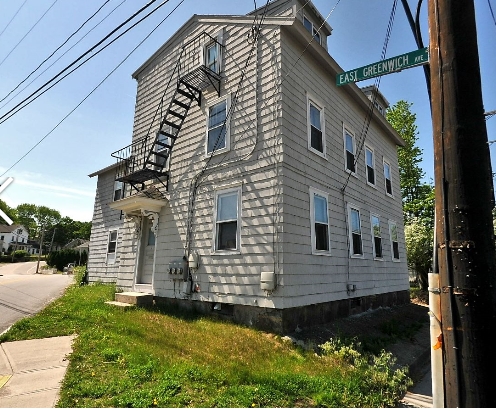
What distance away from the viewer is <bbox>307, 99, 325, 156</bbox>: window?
9.23 meters

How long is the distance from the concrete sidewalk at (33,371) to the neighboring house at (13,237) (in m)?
→ 93.5

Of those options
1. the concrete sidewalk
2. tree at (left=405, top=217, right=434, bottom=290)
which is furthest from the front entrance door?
tree at (left=405, top=217, right=434, bottom=290)

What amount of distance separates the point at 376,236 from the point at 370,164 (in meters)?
3.03

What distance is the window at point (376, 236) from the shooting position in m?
12.1

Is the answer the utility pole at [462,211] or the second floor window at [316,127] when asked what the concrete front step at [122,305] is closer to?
the second floor window at [316,127]

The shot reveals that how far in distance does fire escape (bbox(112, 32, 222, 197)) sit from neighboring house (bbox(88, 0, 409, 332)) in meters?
0.05

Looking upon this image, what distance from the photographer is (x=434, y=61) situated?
8.36 ft

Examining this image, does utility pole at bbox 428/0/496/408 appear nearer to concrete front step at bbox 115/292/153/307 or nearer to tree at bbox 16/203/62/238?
concrete front step at bbox 115/292/153/307

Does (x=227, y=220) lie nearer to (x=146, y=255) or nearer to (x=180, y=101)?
(x=146, y=255)

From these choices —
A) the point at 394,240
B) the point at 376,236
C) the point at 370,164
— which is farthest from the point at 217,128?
the point at 394,240

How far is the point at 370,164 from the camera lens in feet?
43.2

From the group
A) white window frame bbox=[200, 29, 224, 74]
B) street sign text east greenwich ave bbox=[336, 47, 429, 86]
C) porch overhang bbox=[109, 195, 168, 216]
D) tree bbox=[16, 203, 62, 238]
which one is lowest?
porch overhang bbox=[109, 195, 168, 216]

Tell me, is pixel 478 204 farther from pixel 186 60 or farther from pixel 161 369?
pixel 186 60

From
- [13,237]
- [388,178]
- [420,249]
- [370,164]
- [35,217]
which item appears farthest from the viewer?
[35,217]
